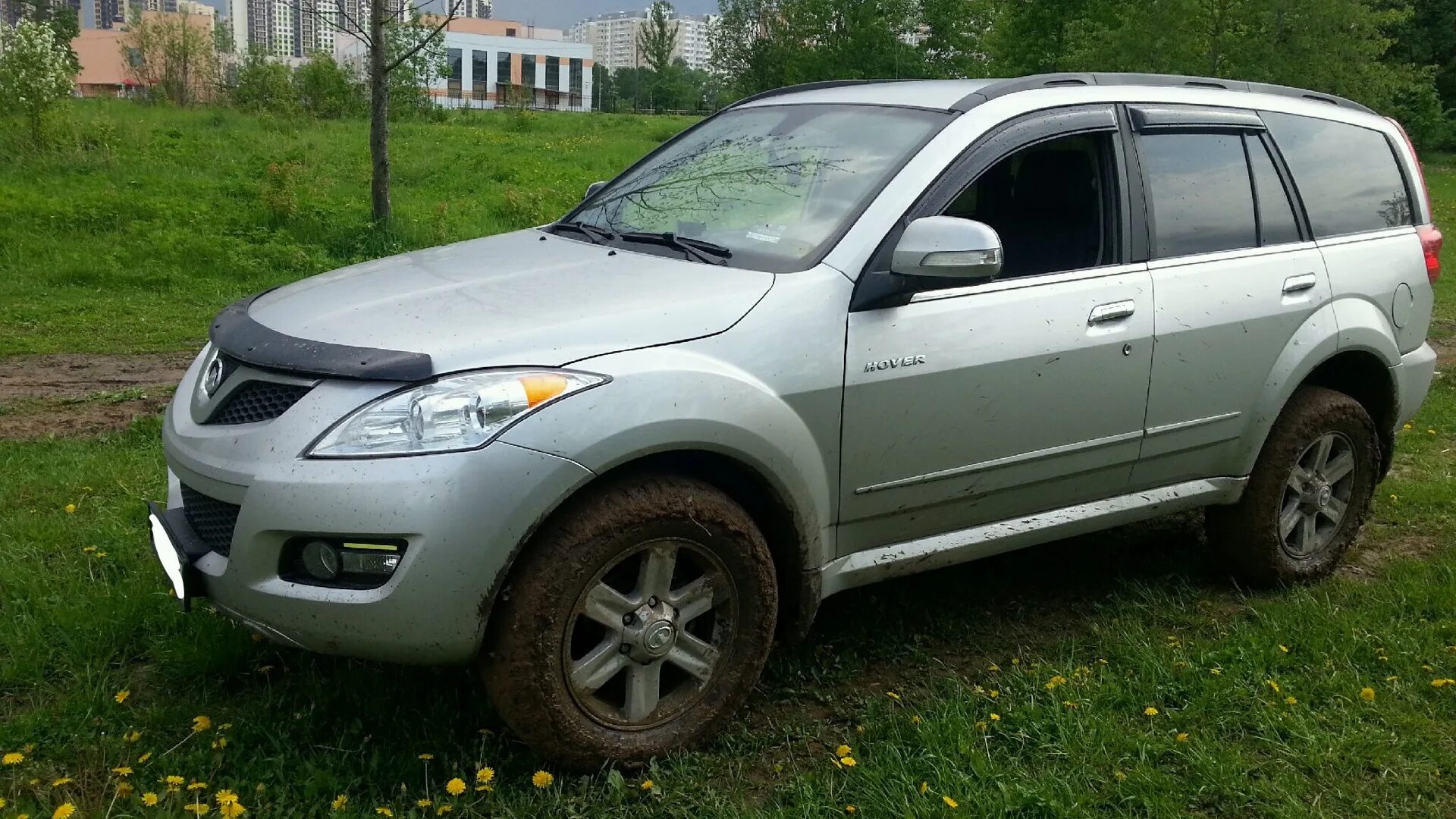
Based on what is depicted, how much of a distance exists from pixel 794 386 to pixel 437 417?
0.91 m

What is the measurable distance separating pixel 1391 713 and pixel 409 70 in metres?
27.4

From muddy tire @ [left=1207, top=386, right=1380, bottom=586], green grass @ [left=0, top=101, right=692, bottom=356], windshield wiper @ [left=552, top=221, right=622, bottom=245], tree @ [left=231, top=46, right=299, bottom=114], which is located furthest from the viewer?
tree @ [left=231, top=46, right=299, bottom=114]

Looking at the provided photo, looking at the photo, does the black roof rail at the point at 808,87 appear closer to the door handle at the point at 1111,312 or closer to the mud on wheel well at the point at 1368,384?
the door handle at the point at 1111,312

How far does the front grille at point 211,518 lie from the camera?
2803 millimetres

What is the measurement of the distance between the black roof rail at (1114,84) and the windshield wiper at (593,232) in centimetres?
112

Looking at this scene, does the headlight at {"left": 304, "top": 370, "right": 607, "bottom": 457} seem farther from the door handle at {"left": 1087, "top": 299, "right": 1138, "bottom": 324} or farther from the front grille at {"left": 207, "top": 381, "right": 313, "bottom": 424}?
the door handle at {"left": 1087, "top": 299, "right": 1138, "bottom": 324}

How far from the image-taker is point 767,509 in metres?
3.14

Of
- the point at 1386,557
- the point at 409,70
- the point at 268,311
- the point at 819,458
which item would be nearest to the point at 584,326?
the point at 819,458

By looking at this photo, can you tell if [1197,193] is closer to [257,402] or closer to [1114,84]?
[1114,84]

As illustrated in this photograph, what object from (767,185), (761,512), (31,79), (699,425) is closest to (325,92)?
(31,79)

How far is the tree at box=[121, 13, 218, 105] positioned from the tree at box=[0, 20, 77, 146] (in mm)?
11714

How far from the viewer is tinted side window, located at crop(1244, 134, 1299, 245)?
13.8 feet

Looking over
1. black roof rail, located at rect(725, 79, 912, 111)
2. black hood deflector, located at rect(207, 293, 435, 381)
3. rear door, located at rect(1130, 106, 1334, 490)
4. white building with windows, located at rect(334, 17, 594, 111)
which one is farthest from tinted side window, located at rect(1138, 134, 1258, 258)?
white building with windows, located at rect(334, 17, 594, 111)

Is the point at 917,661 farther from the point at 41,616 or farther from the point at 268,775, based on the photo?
the point at 41,616
